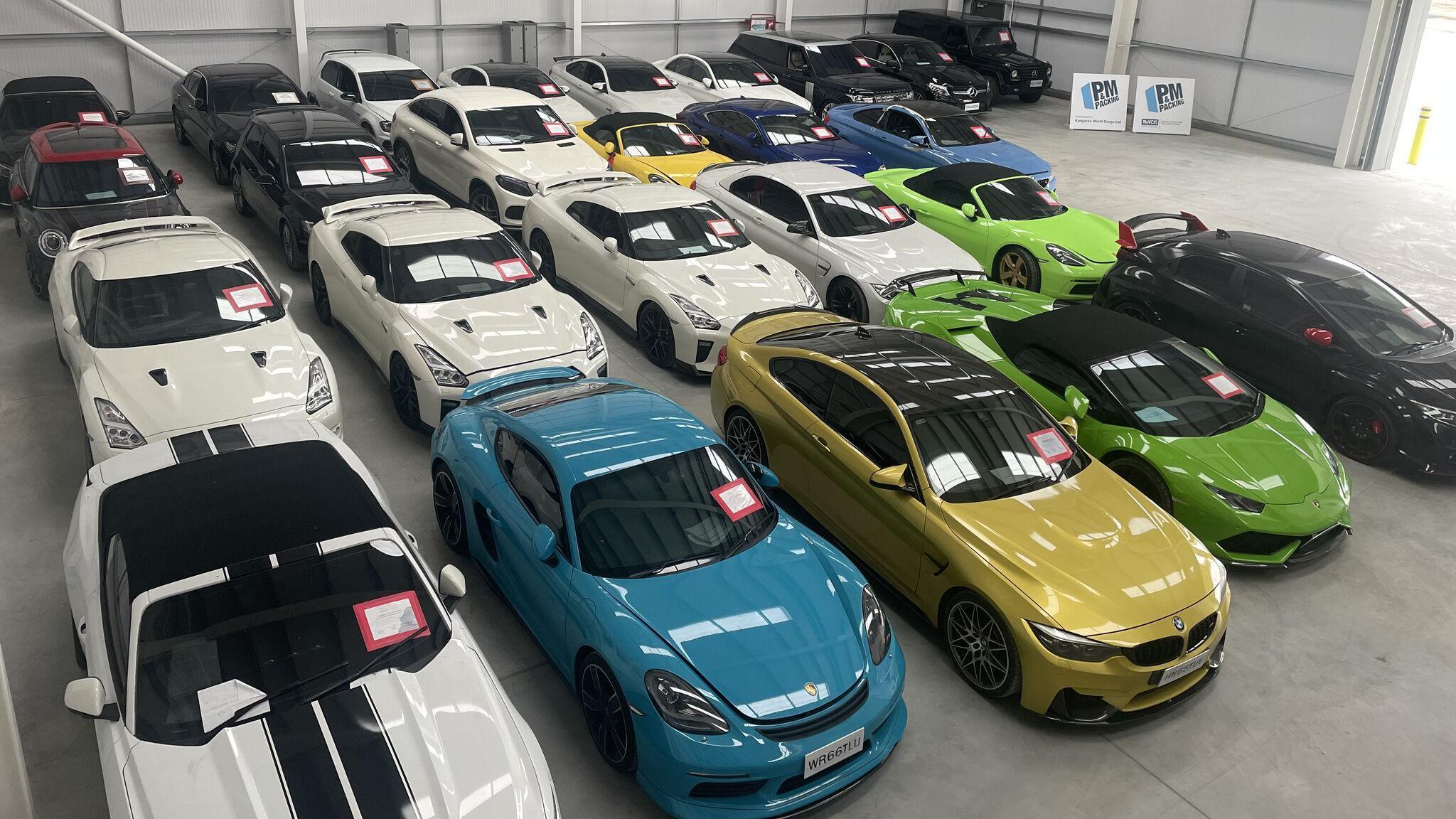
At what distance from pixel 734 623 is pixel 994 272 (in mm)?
7520

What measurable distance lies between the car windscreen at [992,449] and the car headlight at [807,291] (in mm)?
3016

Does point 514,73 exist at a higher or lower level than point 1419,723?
higher

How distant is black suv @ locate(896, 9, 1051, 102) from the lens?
21.8 metres

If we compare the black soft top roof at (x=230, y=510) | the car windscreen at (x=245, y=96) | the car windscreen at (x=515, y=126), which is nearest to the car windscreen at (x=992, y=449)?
the black soft top roof at (x=230, y=510)

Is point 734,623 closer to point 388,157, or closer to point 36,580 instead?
point 36,580

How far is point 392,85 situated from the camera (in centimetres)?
1472

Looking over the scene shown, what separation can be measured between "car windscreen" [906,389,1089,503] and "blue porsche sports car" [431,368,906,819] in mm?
902

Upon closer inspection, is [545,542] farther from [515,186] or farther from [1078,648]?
[515,186]

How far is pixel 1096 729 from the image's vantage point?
5.50 m

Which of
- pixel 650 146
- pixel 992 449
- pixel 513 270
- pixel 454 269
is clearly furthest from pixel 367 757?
pixel 650 146

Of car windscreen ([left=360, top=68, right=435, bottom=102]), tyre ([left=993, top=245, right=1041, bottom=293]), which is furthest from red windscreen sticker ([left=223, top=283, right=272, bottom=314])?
car windscreen ([left=360, top=68, right=435, bottom=102])

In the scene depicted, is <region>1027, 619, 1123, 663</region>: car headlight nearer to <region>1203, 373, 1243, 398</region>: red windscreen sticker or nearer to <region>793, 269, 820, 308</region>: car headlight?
<region>1203, 373, 1243, 398</region>: red windscreen sticker

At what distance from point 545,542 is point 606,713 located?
0.86 metres

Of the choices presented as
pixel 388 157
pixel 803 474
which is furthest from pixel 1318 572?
pixel 388 157
